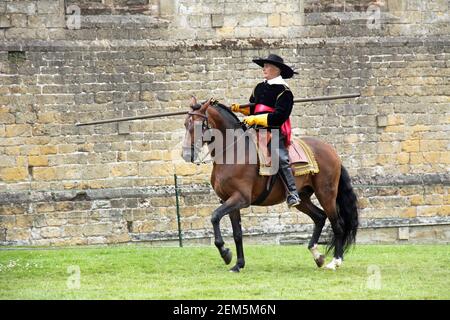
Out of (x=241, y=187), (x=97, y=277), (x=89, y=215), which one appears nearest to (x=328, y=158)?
(x=241, y=187)

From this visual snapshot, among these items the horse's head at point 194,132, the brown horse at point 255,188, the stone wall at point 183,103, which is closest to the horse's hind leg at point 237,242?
the brown horse at point 255,188

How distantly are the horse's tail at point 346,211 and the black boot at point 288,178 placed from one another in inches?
45.4

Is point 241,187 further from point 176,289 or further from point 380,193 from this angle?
point 380,193

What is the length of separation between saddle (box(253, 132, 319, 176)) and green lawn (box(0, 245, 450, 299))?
49.2 inches

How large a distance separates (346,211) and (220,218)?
2240 mm

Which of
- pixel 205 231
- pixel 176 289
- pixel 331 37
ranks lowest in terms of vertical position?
pixel 205 231

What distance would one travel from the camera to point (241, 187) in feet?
56.0

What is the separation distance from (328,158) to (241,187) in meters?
1.55

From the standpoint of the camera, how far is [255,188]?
57.0 ft

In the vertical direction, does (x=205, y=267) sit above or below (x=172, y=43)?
below

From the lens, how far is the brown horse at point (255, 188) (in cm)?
1692

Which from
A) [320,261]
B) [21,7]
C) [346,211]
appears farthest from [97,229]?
[320,261]

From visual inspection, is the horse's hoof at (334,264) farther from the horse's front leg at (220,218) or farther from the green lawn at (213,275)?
the horse's front leg at (220,218)

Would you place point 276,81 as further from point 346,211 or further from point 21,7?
point 21,7
